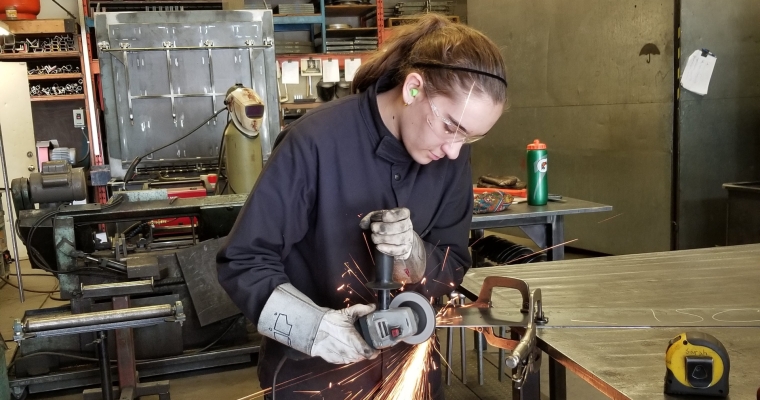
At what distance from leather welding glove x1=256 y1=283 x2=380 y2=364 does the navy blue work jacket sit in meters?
0.03

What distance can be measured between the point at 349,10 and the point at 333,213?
6.55m

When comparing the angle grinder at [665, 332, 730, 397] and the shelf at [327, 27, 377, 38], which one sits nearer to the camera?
the angle grinder at [665, 332, 730, 397]

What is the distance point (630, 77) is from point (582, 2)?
765 mm

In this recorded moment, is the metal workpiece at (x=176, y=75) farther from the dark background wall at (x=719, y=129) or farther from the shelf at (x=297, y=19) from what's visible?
the dark background wall at (x=719, y=129)

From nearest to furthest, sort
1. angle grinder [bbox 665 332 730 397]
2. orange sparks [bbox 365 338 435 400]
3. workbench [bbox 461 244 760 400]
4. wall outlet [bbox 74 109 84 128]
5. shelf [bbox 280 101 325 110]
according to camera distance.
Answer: angle grinder [bbox 665 332 730 397]
workbench [bbox 461 244 760 400]
orange sparks [bbox 365 338 435 400]
shelf [bbox 280 101 325 110]
wall outlet [bbox 74 109 84 128]

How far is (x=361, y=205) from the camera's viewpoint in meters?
1.35

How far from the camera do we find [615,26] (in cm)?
486

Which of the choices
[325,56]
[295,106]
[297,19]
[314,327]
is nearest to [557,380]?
[314,327]

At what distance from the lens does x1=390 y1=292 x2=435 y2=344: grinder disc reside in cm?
120

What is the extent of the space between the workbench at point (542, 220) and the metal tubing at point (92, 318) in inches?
52.2

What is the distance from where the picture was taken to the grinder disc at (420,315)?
1199mm

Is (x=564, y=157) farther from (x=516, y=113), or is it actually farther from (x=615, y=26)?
(x=615, y=26)

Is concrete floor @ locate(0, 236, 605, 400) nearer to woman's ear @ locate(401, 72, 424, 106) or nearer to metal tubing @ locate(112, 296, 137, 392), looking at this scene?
metal tubing @ locate(112, 296, 137, 392)

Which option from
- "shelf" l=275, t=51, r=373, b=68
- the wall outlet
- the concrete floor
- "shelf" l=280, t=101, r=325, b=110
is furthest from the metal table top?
the wall outlet
